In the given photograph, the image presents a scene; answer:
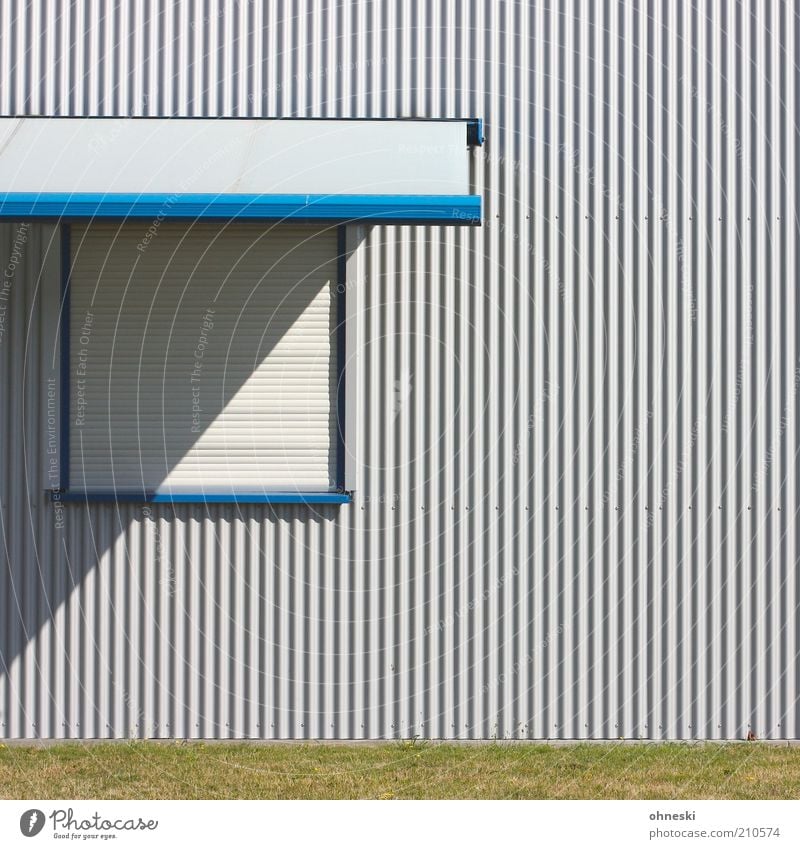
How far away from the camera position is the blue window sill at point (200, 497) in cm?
949

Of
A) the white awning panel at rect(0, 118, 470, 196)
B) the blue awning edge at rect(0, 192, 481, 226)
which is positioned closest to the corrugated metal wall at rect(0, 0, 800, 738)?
the white awning panel at rect(0, 118, 470, 196)

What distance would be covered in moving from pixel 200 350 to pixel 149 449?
0.84m

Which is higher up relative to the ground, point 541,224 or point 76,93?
point 76,93

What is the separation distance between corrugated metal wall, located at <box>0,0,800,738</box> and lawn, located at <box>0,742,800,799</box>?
29 cm

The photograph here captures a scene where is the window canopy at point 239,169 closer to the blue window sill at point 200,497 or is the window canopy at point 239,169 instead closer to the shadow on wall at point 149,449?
the shadow on wall at point 149,449

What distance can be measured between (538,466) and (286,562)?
2.03m

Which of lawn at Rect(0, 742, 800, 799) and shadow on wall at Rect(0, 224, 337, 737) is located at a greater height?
A: shadow on wall at Rect(0, 224, 337, 737)

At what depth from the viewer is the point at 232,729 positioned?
377 inches

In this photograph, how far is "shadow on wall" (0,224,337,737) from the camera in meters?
9.57

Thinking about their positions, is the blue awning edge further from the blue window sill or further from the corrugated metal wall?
the blue window sill

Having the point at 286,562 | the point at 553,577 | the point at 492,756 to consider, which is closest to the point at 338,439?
the point at 286,562

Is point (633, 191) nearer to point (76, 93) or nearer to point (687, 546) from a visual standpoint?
point (687, 546)

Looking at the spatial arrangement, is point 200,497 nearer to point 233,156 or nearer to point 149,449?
point 149,449

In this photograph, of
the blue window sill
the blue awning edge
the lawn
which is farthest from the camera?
the blue window sill
